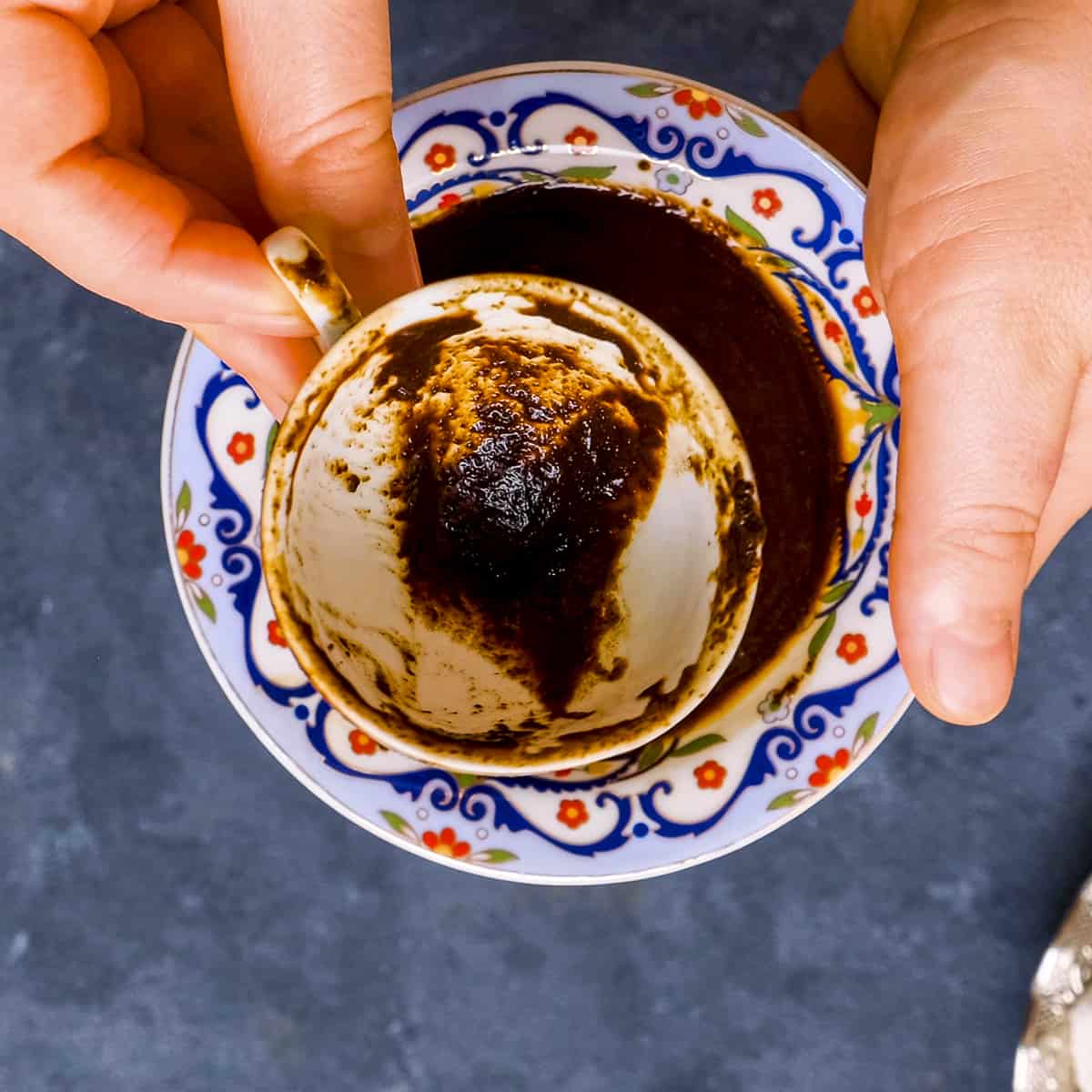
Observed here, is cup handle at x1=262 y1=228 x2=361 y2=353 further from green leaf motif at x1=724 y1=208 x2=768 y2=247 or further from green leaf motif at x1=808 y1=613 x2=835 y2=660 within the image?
green leaf motif at x1=808 y1=613 x2=835 y2=660

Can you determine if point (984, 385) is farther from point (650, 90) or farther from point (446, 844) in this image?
point (446, 844)

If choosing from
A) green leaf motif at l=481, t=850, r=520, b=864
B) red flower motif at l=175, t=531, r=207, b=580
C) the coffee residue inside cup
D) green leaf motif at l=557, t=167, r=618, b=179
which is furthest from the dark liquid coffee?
red flower motif at l=175, t=531, r=207, b=580

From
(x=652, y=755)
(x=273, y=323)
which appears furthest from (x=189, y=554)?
(x=652, y=755)

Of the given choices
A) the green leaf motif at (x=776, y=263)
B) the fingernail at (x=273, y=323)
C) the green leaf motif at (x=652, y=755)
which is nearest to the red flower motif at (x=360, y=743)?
the green leaf motif at (x=652, y=755)

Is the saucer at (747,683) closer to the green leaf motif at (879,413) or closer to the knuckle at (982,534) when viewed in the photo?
the green leaf motif at (879,413)

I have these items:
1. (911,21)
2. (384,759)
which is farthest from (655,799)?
(911,21)
